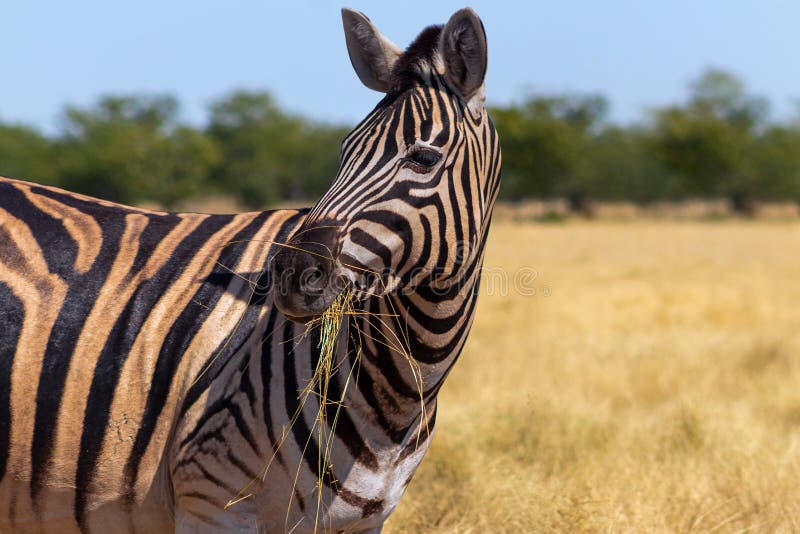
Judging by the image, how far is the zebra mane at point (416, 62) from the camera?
266 centimetres

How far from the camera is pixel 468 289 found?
112 inches

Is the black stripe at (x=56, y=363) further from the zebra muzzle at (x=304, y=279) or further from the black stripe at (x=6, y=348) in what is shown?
the zebra muzzle at (x=304, y=279)

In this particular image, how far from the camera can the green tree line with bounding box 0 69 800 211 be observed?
4825 cm

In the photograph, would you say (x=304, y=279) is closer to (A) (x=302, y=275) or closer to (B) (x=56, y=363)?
(A) (x=302, y=275)

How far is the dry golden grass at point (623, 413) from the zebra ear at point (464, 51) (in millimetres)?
2311

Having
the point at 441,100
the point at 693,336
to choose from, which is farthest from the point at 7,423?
the point at 693,336

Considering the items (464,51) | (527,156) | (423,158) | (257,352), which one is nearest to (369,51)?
(464,51)

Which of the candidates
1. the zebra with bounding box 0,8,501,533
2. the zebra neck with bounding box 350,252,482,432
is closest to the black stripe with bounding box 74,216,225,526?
the zebra with bounding box 0,8,501,533

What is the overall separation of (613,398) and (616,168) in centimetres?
5114

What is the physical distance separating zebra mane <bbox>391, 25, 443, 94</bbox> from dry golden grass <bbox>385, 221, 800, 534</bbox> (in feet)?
7.77

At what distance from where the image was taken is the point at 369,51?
282 cm

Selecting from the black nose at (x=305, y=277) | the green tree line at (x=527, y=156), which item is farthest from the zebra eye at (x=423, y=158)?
the green tree line at (x=527, y=156)

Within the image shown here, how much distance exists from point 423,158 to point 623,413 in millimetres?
5313

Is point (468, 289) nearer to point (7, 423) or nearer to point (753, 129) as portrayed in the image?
point (7, 423)
